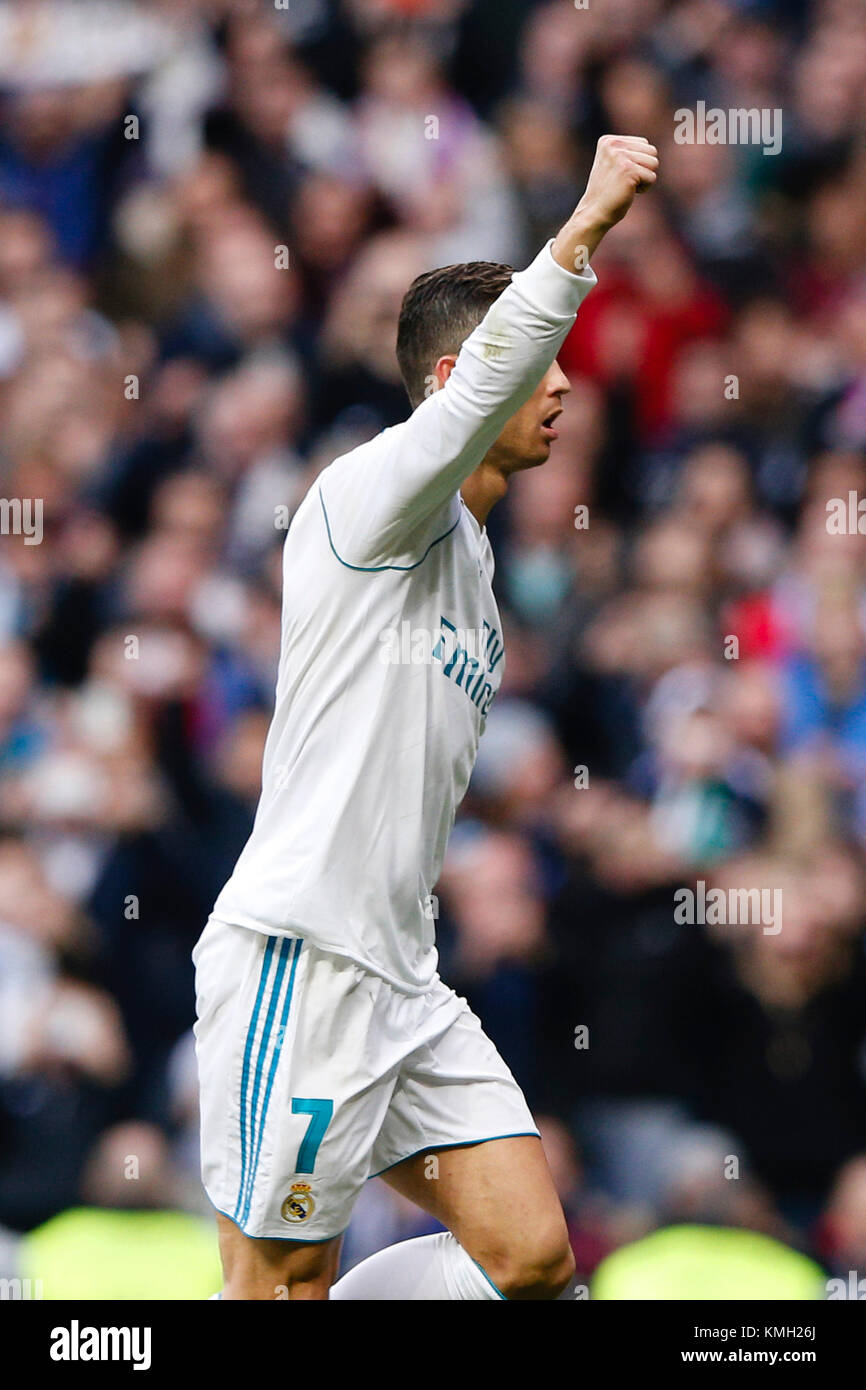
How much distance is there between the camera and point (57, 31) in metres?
6.05

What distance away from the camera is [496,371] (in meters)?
2.85

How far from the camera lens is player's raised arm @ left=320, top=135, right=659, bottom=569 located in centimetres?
284

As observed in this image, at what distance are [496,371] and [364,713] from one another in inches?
23.3

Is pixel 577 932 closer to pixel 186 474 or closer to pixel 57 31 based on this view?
pixel 186 474

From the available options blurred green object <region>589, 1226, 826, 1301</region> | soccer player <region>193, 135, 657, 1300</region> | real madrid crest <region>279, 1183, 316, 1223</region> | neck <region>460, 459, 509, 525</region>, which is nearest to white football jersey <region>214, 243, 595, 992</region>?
soccer player <region>193, 135, 657, 1300</region>

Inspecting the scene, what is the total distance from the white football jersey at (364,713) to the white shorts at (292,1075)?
55 mm

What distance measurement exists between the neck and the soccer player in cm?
7

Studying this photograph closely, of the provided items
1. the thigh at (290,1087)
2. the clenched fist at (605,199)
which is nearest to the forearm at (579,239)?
the clenched fist at (605,199)

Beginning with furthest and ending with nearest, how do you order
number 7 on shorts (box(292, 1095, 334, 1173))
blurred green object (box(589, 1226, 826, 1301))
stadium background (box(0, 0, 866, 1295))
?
stadium background (box(0, 0, 866, 1295)) → blurred green object (box(589, 1226, 826, 1301)) → number 7 on shorts (box(292, 1095, 334, 1173))

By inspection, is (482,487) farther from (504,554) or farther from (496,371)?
(504,554)

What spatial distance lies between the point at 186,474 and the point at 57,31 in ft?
5.50

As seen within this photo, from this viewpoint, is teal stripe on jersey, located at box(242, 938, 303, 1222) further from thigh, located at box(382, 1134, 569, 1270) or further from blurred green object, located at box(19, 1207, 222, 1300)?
blurred green object, located at box(19, 1207, 222, 1300)

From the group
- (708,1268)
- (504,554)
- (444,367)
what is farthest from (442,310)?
(708,1268)

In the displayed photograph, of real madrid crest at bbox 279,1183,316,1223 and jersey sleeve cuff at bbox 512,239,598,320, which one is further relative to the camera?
real madrid crest at bbox 279,1183,316,1223
